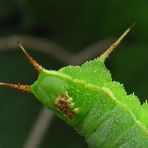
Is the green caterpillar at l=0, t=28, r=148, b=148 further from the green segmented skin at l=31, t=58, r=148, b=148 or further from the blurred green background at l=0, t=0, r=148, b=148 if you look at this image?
the blurred green background at l=0, t=0, r=148, b=148

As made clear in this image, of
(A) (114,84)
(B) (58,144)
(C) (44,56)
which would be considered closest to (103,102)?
(A) (114,84)

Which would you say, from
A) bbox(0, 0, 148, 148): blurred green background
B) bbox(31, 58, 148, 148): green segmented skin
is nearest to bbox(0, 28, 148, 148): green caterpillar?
bbox(31, 58, 148, 148): green segmented skin

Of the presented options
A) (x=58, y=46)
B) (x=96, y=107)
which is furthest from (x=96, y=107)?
(x=58, y=46)

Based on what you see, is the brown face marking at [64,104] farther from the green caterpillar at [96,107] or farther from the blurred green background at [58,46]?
the blurred green background at [58,46]

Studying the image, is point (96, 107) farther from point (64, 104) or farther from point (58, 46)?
point (58, 46)

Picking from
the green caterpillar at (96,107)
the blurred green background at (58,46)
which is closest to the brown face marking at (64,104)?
the green caterpillar at (96,107)

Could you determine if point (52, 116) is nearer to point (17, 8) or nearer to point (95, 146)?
point (17, 8)
